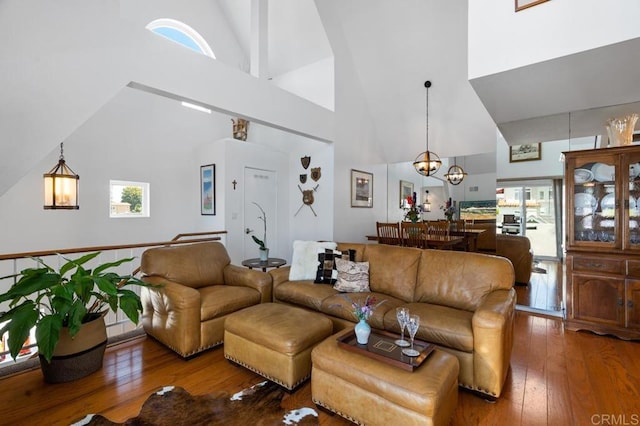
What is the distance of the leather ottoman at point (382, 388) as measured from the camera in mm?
1554

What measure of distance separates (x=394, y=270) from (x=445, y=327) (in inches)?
36.7

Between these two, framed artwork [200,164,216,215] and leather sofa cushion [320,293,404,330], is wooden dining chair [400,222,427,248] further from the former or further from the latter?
framed artwork [200,164,216,215]

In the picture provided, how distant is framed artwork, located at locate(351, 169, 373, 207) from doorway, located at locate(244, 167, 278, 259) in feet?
4.81

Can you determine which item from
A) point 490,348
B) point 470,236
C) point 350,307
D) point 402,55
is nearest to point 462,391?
point 490,348

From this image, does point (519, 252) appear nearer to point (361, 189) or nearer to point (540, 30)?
point (361, 189)

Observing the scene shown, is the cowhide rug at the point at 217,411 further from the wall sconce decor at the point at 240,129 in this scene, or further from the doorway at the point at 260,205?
the wall sconce decor at the point at 240,129

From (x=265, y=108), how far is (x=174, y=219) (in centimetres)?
284

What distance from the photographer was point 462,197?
5.18 metres

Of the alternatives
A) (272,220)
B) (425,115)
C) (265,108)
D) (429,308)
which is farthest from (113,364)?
(425,115)

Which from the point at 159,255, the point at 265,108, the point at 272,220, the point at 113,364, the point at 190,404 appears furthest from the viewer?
the point at 272,220

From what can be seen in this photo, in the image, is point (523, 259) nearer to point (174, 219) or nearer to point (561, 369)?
point (561, 369)

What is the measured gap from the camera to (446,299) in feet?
8.88

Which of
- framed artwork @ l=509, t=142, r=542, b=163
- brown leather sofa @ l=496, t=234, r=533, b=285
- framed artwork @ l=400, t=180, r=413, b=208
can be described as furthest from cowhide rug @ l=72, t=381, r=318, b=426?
framed artwork @ l=400, t=180, r=413, b=208

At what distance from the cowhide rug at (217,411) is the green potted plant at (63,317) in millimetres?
584
